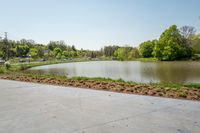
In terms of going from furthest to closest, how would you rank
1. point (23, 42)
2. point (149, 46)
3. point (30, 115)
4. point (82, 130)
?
point (23, 42)
point (149, 46)
point (30, 115)
point (82, 130)

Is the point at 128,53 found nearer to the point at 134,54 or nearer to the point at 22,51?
the point at 134,54

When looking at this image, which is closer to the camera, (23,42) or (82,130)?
(82,130)

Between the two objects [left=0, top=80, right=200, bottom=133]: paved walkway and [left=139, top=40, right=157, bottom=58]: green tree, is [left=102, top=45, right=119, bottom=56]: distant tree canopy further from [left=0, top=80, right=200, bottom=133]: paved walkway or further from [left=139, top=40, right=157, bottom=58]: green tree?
[left=0, top=80, right=200, bottom=133]: paved walkway

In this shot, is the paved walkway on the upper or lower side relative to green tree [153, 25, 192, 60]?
lower

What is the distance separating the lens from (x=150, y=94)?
623cm

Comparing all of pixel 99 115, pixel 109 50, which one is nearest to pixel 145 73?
pixel 99 115

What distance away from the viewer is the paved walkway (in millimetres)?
3408

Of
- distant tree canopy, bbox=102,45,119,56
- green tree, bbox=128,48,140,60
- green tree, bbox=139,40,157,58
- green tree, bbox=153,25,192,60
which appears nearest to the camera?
green tree, bbox=153,25,192,60

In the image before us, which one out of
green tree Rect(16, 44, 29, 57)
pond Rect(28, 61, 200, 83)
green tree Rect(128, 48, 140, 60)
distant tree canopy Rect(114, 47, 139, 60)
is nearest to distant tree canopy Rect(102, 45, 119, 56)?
distant tree canopy Rect(114, 47, 139, 60)

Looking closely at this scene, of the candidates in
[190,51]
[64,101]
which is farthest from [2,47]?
[64,101]

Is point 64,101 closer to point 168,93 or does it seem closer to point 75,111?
point 75,111

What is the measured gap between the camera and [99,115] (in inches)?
165

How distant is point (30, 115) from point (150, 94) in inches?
144

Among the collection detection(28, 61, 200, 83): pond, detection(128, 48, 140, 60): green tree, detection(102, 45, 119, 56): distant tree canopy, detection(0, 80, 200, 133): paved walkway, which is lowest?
detection(28, 61, 200, 83): pond
